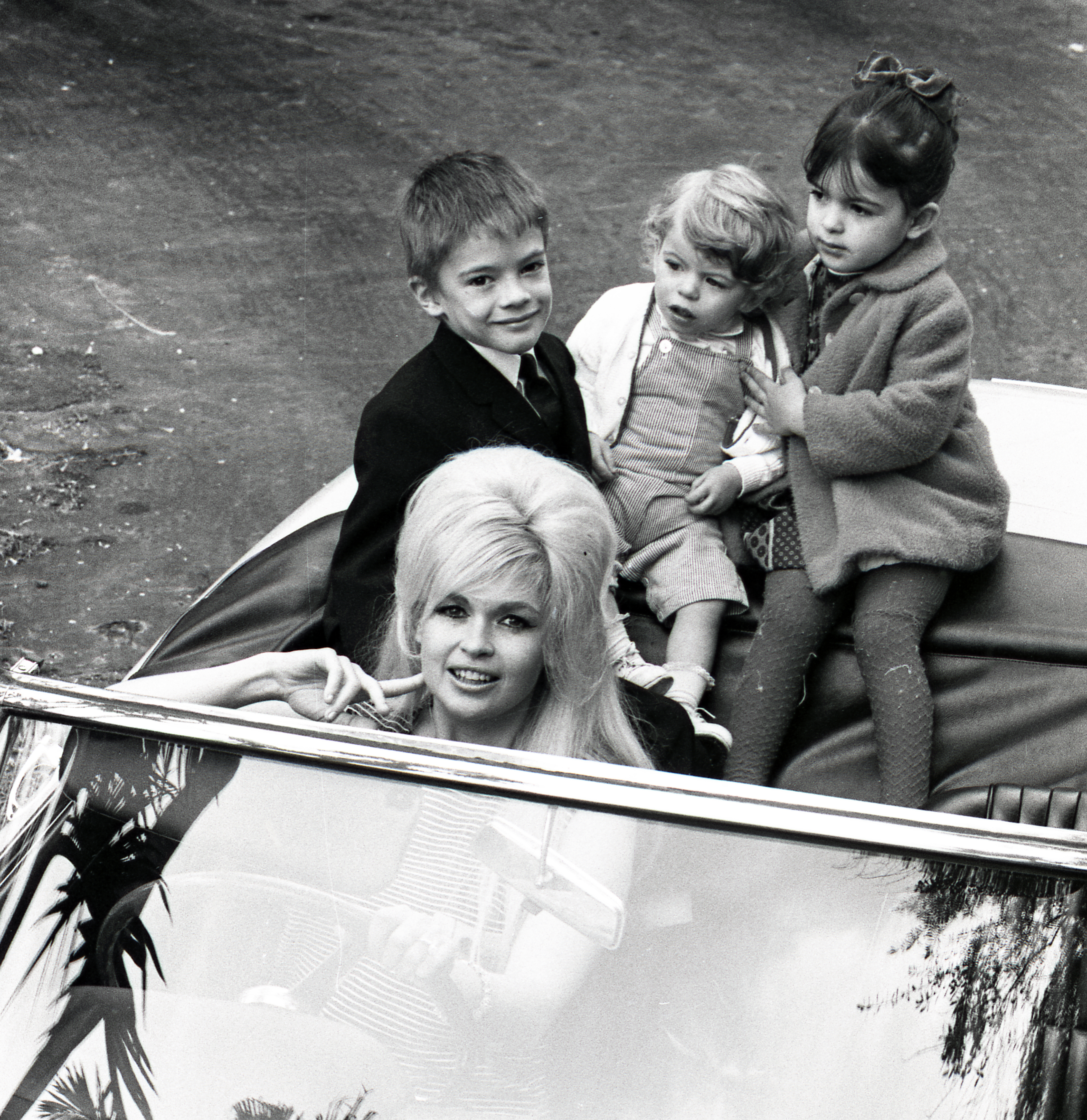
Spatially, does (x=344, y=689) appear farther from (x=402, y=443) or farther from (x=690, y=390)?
(x=690, y=390)

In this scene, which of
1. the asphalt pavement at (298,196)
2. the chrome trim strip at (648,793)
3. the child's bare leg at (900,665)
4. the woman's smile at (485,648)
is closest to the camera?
the chrome trim strip at (648,793)

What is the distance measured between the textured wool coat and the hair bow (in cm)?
19

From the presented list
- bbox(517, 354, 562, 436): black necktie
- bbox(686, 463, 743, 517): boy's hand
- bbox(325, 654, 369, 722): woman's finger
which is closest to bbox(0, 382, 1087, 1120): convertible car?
bbox(325, 654, 369, 722): woman's finger

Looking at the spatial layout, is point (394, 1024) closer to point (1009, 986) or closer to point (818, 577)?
point (1009, 986)

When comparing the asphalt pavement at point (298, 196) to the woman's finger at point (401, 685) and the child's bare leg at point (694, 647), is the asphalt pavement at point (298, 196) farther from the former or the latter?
the woman's finger at point (401, 685)

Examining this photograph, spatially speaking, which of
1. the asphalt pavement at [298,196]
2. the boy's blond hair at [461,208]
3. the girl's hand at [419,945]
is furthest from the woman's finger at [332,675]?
the asphalt pavement at [298,196]

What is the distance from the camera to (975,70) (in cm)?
621

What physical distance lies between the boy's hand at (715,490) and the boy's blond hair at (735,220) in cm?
30

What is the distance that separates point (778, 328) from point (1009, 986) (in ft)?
4.77

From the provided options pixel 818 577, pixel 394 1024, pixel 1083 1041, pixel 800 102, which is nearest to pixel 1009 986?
pixel 1083 1041

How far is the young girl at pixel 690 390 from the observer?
223 cm

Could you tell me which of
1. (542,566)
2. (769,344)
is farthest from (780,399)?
(542,566)

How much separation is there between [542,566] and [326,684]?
300 millimetres

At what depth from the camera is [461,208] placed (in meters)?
2.14
